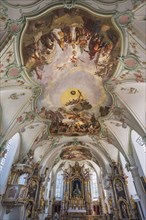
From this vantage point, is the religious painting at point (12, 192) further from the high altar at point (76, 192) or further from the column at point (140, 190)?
the high altar at point (76, 192)

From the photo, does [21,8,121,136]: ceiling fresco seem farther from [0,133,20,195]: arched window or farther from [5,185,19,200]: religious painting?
[5,185,19,200]: religious painting

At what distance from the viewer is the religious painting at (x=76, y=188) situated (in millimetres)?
21597

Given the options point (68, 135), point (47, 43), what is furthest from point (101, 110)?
point (47, 43)

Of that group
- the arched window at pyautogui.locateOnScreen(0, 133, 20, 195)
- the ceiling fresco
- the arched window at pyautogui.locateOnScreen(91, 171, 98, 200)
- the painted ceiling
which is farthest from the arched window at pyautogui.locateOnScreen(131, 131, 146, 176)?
the arched window at pyautogui.locateOnScreen(91, 171, 98, 200)

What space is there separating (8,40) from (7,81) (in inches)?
104

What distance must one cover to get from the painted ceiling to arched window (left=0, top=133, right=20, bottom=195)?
27.9 inches

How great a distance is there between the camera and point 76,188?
22422mm

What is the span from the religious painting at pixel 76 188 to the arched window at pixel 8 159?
12099 mm

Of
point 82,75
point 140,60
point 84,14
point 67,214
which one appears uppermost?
point 82,75

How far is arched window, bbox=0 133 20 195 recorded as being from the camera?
12220 millimetres

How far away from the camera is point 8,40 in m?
7.30

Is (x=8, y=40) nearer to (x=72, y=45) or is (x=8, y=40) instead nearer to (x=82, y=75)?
(x=72, y=45)

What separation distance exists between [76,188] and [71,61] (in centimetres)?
1978

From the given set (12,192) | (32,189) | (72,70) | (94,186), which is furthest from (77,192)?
(72,70)
